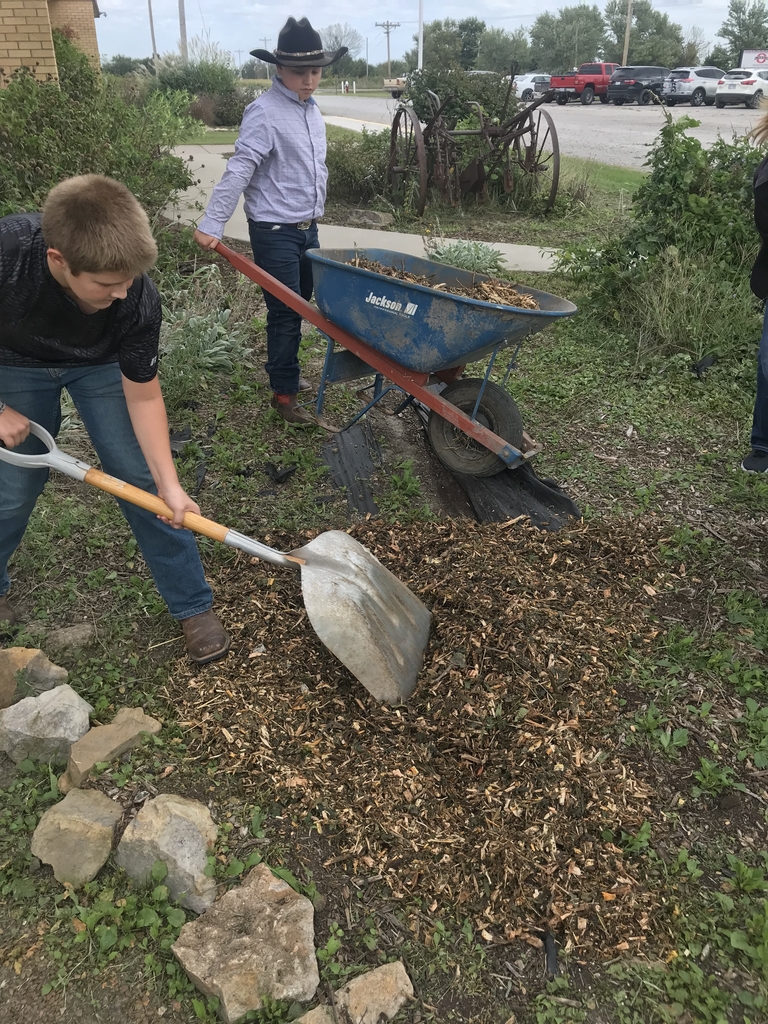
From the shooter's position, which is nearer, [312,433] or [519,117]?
[312,433]

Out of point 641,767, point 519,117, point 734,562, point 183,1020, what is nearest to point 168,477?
point 183,1020

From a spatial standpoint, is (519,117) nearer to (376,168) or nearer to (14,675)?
(376,168)

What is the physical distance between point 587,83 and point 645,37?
2518 cm

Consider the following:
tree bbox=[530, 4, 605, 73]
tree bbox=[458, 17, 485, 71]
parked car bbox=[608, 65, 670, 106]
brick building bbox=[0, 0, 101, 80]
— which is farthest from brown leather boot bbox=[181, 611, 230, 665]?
tree bbox=[530, 4, 605, 73]

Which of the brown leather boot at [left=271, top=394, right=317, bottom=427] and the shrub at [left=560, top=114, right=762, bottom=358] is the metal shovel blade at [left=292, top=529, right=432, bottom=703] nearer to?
the brown leather boot at [left=271, top=394, right=317, bottom=427]

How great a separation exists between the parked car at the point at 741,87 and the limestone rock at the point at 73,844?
28939mm

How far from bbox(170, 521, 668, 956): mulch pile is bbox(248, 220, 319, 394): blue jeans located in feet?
4.81

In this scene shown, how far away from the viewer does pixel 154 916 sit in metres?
1.79

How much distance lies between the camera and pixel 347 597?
2.36 meters

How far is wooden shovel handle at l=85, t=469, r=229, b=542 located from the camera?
7.15ft

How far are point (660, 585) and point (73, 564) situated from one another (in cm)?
229

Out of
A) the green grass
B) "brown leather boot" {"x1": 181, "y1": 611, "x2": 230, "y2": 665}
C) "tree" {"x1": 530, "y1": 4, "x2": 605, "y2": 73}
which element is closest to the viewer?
"brown leather boot" {"x1": 181, "y1": 611, "x2": 230, "y2": 665}

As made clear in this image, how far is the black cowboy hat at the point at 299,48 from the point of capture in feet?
11.8

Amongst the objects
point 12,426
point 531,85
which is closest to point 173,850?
point 12,426
